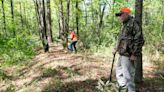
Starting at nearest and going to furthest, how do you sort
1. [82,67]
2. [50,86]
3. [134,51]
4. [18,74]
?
1. [134,51]
2. [50,86]
3. [82,67]
4. [18,74]

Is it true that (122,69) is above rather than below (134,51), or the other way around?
below

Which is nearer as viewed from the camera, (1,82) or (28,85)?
(28,85)

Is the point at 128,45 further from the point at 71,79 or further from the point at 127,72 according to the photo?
the point at 71,79

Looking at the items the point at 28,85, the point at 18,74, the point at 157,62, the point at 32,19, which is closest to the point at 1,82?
the point at 18,74

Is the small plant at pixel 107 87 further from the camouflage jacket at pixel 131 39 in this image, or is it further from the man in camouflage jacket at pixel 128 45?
the camouflage jacket at pixel 131 39

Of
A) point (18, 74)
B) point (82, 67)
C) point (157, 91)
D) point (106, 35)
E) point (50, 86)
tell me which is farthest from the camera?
point (106, 35)

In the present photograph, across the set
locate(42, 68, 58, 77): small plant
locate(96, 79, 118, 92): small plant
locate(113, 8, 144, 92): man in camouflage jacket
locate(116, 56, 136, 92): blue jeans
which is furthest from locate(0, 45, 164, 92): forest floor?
locate(113, 8, 144, 92): man in camouflage jacket

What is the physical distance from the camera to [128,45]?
21.0 feet

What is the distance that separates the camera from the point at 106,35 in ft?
71.2

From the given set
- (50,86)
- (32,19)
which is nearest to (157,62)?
(50,86)

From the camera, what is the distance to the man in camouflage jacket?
6227 millimetres

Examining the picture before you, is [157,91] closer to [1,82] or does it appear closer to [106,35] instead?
[1,82]

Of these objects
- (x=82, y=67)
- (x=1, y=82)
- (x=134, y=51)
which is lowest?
(x=1, y=82)

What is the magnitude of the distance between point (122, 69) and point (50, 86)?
2.91 m
